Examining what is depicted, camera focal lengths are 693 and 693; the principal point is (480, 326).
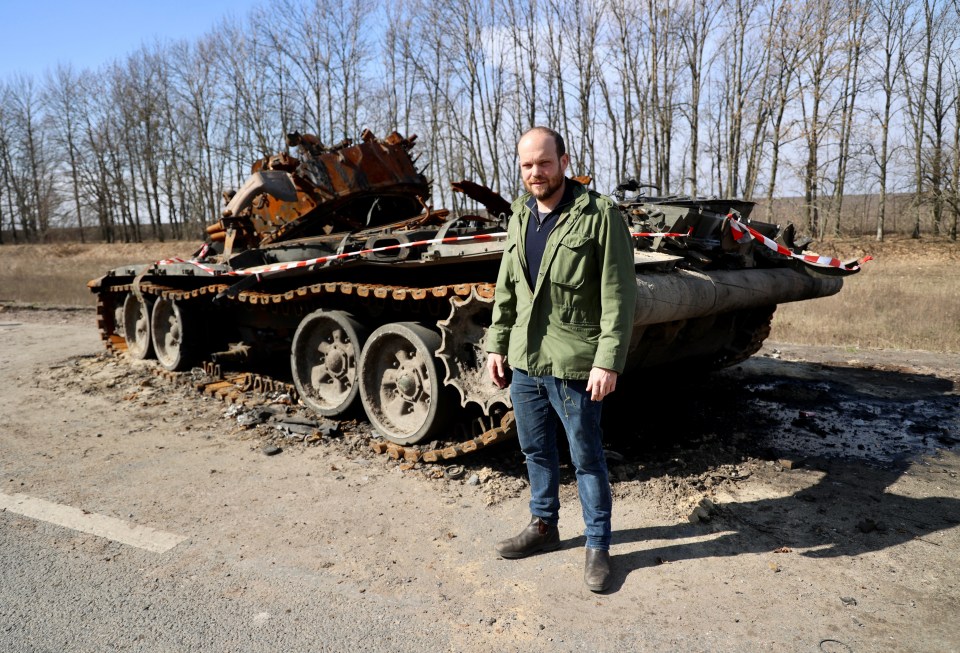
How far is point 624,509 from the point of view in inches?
163

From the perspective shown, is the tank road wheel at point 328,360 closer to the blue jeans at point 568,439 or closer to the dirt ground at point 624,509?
the dirt ground at point 624,509

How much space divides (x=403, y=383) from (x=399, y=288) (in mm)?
753

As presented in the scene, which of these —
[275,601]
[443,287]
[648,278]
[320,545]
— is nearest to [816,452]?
[648,278]

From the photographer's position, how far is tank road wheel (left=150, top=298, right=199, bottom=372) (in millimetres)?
8312

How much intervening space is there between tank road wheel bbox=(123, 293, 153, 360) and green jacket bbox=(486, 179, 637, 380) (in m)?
7.36

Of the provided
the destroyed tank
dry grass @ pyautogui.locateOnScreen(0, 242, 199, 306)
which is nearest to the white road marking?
the destroyed tank

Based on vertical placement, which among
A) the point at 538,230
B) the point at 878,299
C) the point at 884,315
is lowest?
the point at 884,315

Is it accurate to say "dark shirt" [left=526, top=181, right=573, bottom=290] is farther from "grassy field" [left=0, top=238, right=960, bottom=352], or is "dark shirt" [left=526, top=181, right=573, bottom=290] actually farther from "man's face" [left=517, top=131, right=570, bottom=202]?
"grassy field" [left=0, top=238, right=960, bottom=352]

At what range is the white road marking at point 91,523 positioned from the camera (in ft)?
12.6

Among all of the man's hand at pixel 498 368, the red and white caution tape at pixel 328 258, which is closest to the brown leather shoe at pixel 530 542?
the man's hand at pixel 498 368

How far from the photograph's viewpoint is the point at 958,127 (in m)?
22.8

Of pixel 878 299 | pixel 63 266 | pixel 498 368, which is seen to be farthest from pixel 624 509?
pixel 63 266

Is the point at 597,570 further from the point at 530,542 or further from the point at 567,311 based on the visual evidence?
the point at 567,311

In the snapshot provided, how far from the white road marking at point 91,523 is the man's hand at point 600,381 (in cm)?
249
